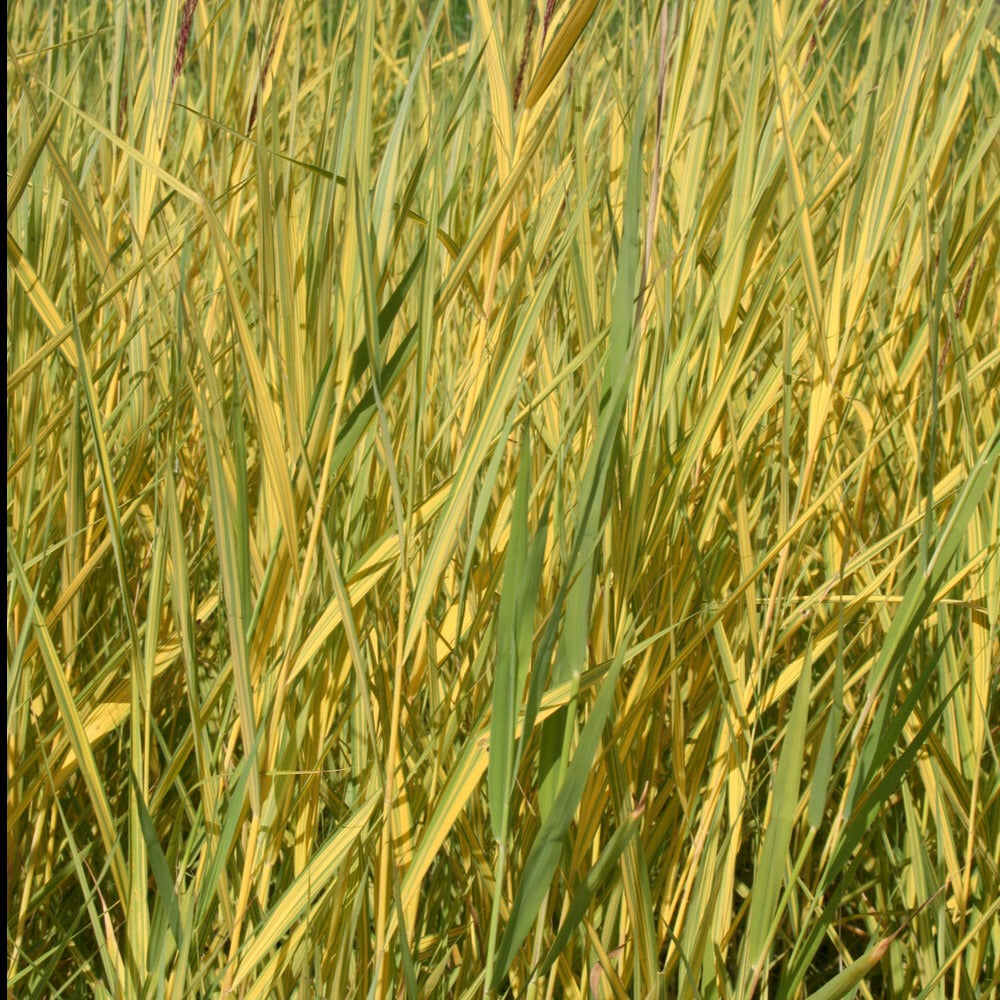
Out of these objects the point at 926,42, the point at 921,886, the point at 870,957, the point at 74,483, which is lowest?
the point at 921,886

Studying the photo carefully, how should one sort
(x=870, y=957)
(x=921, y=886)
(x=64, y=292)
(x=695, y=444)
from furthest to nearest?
(x=64, y=292), (x=921, y=886), (x=695, y=444), (x=870, y=957)

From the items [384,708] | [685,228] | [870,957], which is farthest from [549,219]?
[870,957]

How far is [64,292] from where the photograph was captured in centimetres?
84

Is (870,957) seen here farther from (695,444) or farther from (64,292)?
(64,292)

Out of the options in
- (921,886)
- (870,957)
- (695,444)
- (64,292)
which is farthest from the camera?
(64,292)

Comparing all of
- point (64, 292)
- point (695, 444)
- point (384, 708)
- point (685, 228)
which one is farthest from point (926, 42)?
point (64, 292)

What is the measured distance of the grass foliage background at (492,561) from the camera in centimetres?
47

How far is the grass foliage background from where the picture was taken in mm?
472

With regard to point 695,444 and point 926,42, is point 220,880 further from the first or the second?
point 926,42

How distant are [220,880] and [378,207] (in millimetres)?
321

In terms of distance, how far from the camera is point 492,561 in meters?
0.64

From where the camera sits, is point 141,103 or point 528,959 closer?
point 528,959

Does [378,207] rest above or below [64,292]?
above

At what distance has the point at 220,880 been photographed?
470 mm
